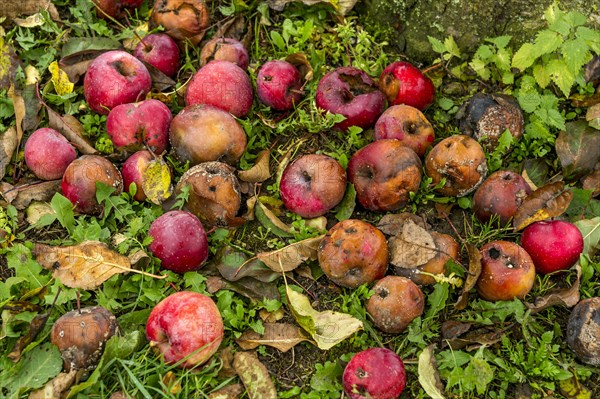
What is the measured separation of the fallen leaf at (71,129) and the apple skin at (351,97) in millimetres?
1534

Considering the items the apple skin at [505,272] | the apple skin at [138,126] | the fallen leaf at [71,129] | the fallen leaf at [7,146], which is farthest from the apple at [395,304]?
the fallen leaf at [7,146]

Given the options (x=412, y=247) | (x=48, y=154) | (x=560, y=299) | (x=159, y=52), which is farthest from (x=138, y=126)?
(x=560, y=299)

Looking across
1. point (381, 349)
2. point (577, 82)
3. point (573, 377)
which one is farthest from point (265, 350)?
point (577, 82)

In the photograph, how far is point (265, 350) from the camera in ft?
12.4

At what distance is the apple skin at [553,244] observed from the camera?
155 inches

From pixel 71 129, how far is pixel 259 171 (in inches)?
50.4

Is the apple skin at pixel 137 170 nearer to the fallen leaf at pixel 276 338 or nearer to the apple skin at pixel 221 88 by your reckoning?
the apple skin at pixel 221 88

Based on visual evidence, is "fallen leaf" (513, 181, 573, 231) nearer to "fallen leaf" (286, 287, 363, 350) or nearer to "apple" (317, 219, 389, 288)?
"apple" (317, 219, 389, 288)

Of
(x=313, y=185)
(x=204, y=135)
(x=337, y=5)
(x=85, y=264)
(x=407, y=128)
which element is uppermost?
(x=337, y=5)

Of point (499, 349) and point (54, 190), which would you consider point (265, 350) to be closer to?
point (499, 349)

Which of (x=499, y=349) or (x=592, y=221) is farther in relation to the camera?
(x=592, y=221)

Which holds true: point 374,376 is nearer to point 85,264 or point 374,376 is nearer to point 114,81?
point 85,264

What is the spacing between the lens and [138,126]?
170 inches

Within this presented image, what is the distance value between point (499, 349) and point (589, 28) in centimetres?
224
